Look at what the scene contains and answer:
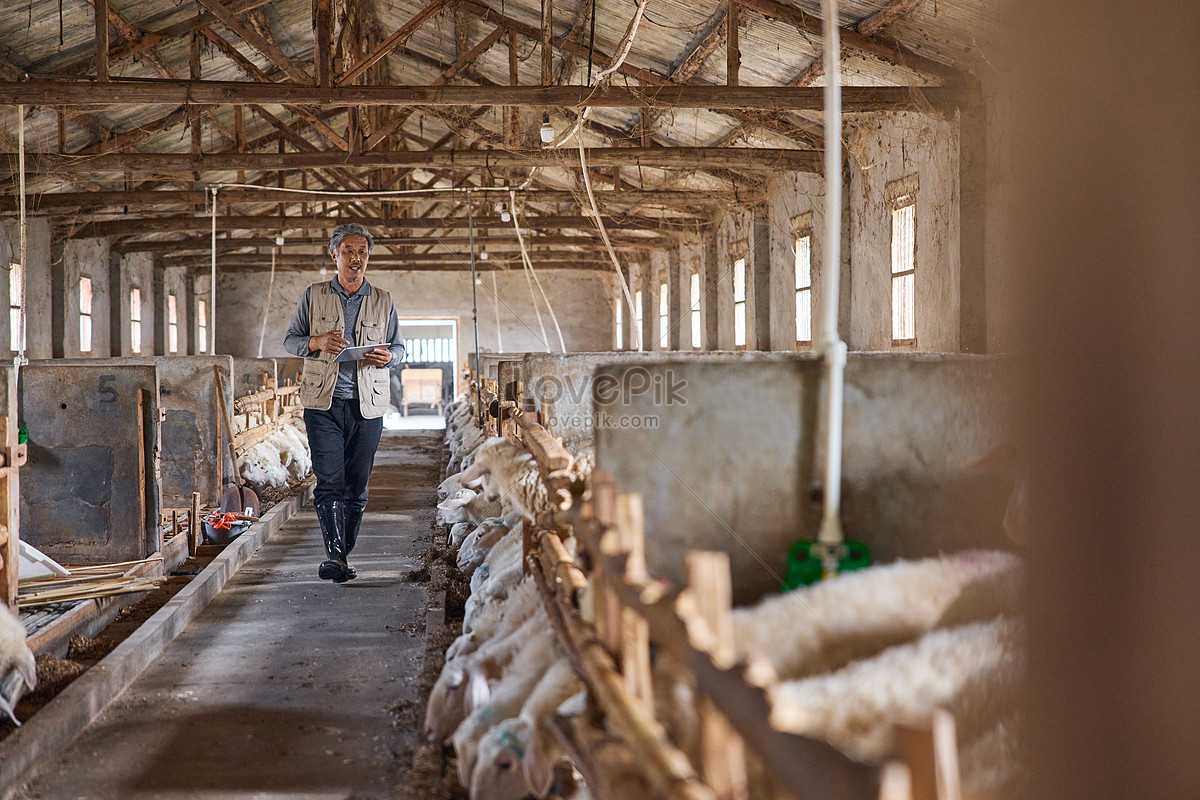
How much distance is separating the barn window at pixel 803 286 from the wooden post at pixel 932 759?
9147 mm

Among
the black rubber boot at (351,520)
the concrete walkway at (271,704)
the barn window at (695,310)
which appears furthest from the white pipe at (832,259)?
the barn window at (695,310)

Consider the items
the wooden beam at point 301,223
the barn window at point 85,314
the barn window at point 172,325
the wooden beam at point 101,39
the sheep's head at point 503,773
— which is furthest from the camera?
the barn window at point 172,325

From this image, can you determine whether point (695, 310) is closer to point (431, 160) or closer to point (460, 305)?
point (431, 160)

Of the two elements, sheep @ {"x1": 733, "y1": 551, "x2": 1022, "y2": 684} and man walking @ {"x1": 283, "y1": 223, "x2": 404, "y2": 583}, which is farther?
man walking @ {"x1": 283, "y1": 223, "x2": 404, "y2": 583}

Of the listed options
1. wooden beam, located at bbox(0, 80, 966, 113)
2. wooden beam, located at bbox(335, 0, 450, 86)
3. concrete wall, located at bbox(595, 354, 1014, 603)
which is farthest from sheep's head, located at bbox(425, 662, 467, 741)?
wooden beam, located at bbox(335, 0, 450, 86)

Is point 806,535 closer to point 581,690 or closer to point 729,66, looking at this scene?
point 581,690

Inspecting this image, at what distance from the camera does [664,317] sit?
702 inches

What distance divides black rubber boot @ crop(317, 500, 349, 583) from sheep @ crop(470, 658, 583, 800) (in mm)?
2454

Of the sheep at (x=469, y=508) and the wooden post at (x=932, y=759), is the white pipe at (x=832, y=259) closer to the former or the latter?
the wooden post at (x=932, y=759)

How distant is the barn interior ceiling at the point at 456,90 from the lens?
629 centimetres

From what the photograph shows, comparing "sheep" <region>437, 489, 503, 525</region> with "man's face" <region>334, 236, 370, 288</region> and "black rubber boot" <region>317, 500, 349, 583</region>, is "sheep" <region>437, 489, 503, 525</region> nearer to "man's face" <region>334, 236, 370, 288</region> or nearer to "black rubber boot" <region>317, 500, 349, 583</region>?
"black rubber boot" <region>317, 500, 349, 583</region>

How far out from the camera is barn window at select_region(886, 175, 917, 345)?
7219 millimetres

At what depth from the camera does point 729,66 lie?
644 cm

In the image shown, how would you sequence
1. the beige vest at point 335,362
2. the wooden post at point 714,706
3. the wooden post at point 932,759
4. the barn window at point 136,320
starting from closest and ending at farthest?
the wooden post at point 932,759 < the wooden post at point 714,706 < the beige vest at point 335,362 < the barn window at point 136,320
